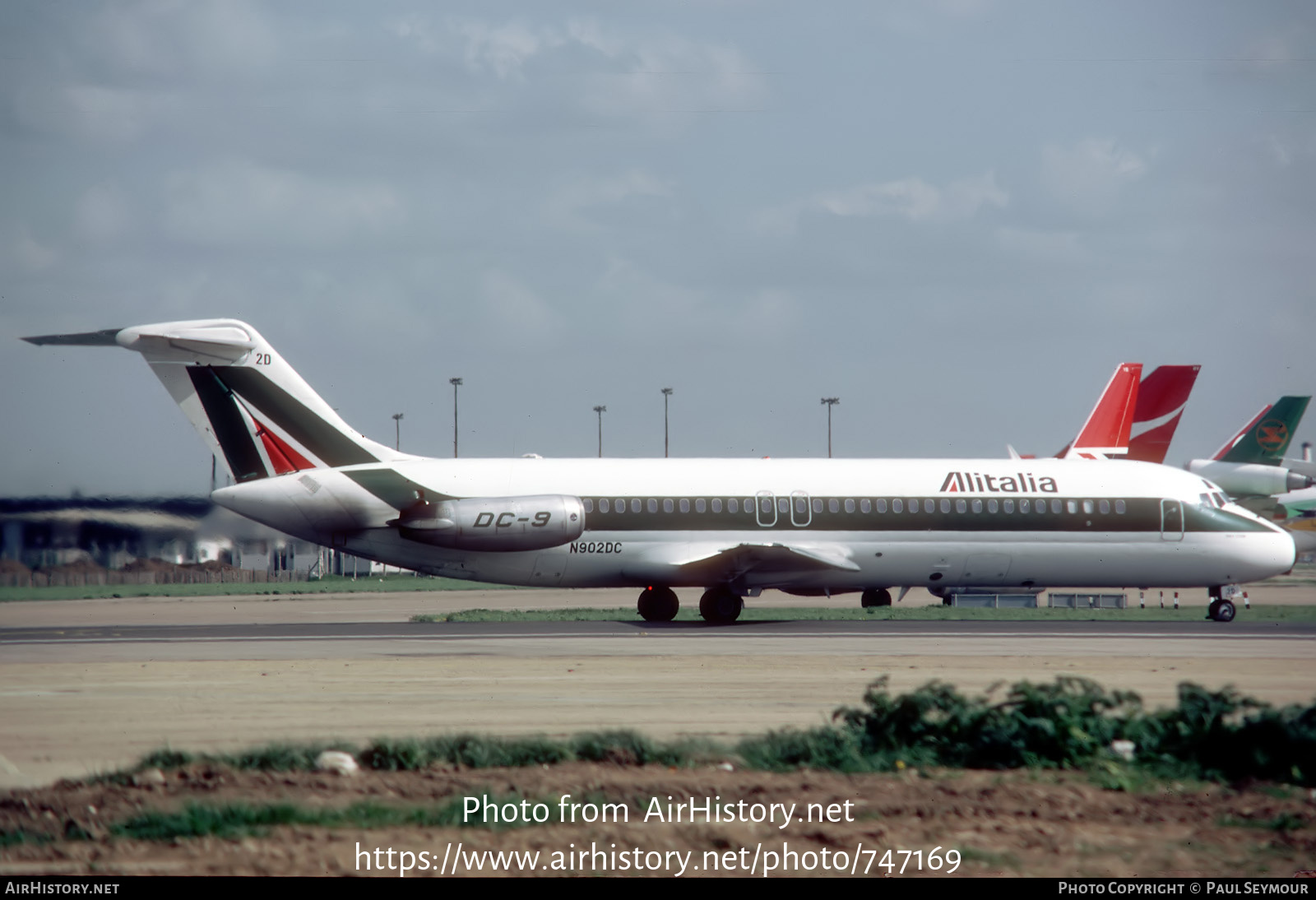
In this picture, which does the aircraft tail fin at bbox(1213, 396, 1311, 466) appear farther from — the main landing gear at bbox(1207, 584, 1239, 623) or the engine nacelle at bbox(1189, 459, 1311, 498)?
the main landing gear at bbox(1207, 584, 1239, 623)

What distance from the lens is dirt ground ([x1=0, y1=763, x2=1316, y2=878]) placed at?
817 cm

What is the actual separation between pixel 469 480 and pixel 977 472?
12.5 metres

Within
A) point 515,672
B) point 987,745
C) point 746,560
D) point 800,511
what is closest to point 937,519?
point 800,511

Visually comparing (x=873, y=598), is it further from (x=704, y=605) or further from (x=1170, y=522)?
(x=1170, y=522)

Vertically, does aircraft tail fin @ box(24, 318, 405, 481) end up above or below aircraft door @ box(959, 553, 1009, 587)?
above

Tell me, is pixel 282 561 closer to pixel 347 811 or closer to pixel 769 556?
pixel 769 556

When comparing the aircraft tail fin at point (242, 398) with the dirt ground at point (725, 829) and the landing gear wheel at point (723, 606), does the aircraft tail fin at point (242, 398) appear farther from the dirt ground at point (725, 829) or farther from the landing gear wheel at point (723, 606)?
the dirt ground at point (725, 829)

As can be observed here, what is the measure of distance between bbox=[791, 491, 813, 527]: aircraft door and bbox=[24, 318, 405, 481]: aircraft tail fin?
34.3ft

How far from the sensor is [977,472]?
1287 inches

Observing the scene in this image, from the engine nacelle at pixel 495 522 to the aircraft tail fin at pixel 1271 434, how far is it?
45.3m

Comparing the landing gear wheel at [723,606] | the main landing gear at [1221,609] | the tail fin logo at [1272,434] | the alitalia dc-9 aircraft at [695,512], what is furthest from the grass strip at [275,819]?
the tail fin logo at [1272,434]

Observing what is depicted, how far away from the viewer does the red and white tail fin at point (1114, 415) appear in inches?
1957

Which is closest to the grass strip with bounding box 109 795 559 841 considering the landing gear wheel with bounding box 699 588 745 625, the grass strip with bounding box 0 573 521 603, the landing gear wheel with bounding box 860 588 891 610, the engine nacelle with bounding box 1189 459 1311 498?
the landing gear wheel with bounding box 699 588 745 625
